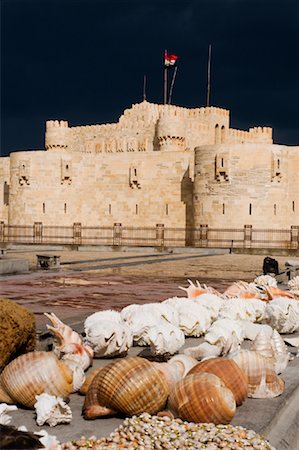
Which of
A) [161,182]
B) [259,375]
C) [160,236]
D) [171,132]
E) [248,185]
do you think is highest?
[171,132]

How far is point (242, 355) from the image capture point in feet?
13.1

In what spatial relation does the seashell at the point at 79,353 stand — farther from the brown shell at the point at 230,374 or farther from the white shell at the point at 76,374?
the brown shell at the point at 230,374

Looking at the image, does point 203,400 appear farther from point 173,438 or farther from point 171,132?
point 171,132

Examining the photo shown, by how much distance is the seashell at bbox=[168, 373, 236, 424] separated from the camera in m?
3.16

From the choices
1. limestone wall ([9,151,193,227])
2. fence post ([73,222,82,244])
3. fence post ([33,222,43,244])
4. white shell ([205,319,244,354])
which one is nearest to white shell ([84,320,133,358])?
white shell ([205,319,244,354])

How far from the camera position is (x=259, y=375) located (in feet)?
12.6

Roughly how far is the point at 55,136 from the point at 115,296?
145 ft

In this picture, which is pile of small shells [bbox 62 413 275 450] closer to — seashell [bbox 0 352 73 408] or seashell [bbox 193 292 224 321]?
seashell [bbox 0 352 73 408]

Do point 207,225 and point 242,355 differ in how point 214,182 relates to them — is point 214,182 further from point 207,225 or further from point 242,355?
point 242,355

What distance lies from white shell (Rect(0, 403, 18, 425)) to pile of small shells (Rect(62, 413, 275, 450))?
45 centimetres

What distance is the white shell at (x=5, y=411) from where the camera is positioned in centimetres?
313

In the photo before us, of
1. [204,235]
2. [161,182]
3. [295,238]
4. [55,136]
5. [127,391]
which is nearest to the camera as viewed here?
[127,391]

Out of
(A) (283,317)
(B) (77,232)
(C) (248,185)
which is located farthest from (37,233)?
(A) (283,317)

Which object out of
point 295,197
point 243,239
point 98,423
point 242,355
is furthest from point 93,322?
point 295,197
